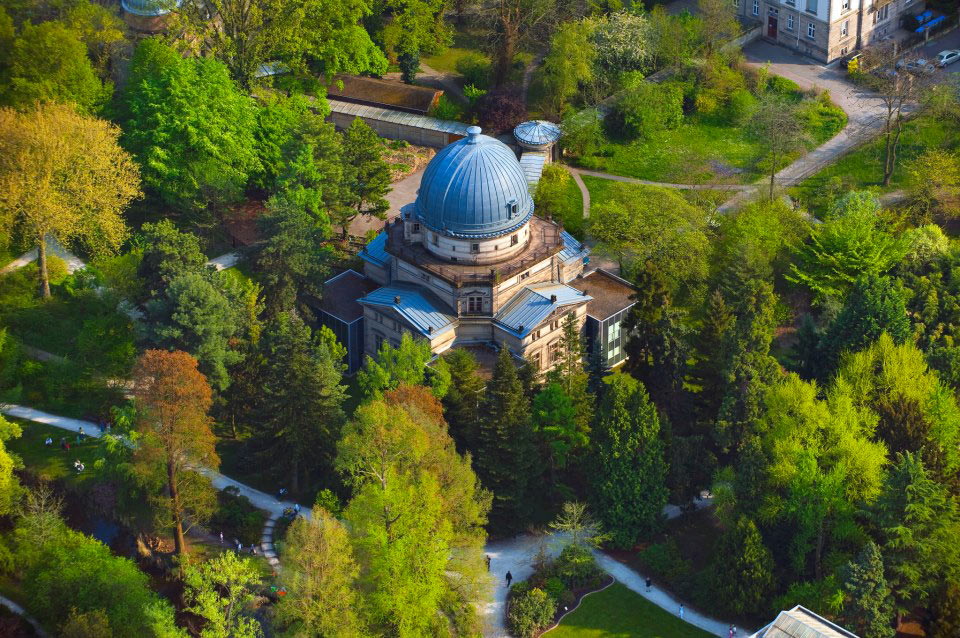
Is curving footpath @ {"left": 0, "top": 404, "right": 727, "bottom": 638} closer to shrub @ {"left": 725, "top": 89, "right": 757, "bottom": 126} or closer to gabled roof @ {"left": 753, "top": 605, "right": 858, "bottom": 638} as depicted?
gabled roof @ {"left": 753, "top": 605, "right": 858, "bottom": 638}

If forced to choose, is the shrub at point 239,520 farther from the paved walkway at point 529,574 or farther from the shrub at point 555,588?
the shrub at point 555,588

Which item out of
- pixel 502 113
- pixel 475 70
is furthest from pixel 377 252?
pixel 475 70

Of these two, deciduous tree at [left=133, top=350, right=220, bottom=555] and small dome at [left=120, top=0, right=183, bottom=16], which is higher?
small dome at [left=120, top=0, right=183, bottom=16]

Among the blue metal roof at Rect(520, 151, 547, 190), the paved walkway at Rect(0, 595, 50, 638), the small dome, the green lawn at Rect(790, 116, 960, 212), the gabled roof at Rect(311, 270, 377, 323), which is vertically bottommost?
the paved walkway at Rect(0, 595, 50, 638)

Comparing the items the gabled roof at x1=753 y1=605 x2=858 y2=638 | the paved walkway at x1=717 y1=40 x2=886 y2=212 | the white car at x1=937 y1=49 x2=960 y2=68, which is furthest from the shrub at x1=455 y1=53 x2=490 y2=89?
the gabled roof at x1=753 y1=605 x2=858 y2=638

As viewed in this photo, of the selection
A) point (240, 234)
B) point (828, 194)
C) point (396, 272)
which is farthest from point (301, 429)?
point (828, 194)

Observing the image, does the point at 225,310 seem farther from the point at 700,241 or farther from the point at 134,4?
the point at 134,4
